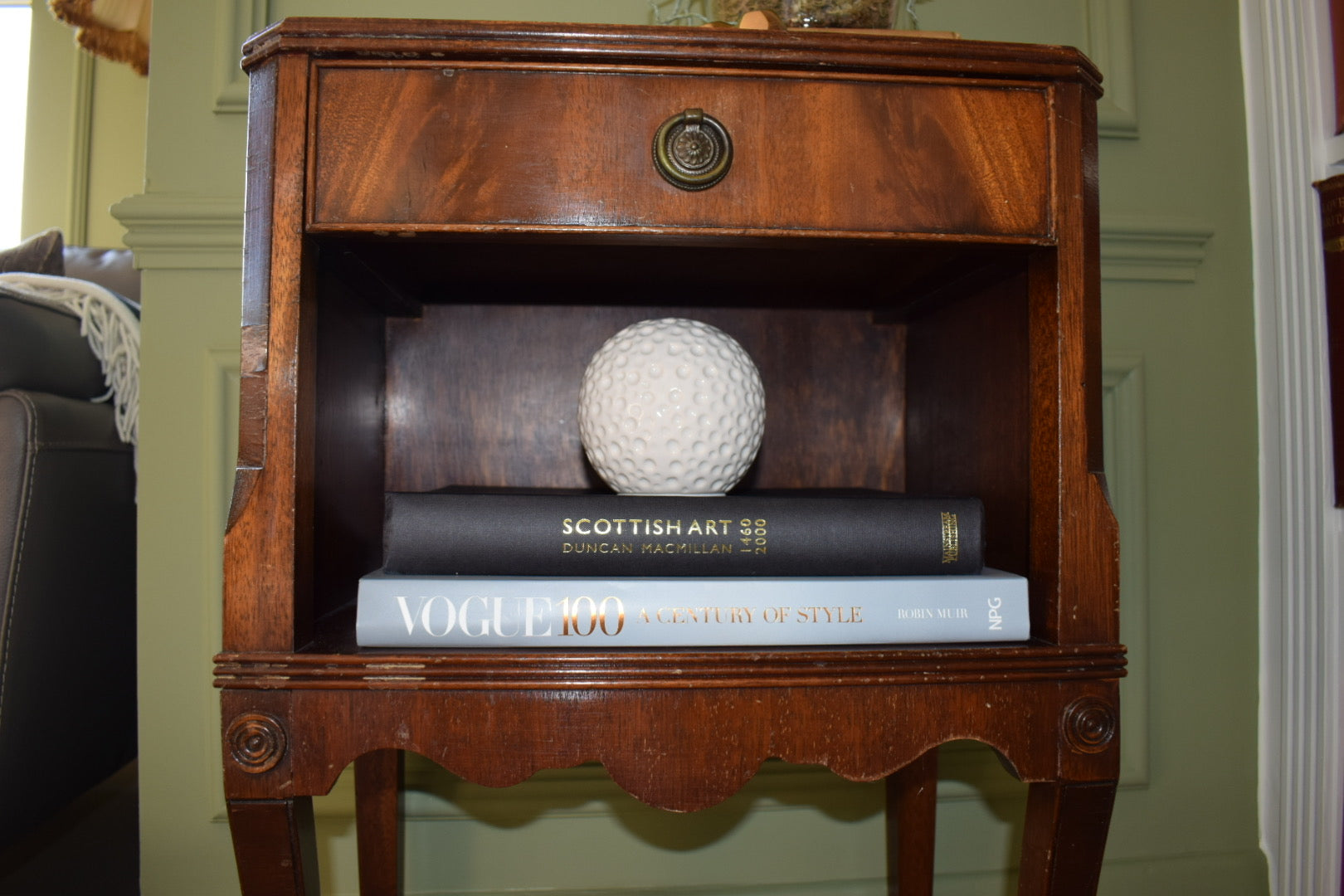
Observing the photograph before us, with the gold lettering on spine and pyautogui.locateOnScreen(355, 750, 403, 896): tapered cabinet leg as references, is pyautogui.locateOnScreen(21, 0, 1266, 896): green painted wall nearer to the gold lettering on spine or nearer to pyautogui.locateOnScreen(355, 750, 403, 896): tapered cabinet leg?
pyautogui.locateOnScreen(355, 750, 403, 896): tapered cabinet leg

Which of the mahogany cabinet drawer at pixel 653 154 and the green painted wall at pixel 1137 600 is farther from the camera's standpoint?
the green painted wall at pixel 1137 600

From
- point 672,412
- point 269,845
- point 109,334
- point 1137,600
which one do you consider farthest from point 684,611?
point 109,334

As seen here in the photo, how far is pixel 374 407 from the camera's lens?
1.99 ft

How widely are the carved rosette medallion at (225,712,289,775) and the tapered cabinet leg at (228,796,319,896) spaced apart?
19mm

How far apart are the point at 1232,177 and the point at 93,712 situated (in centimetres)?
138

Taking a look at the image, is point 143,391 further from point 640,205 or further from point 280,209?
point 640,205

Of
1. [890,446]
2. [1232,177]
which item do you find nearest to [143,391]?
[890,446]

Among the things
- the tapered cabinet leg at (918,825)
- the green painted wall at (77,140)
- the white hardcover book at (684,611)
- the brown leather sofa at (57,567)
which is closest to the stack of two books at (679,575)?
the white hardcover book at (684,611)

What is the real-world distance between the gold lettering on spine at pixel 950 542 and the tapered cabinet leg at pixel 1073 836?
0.43 feet

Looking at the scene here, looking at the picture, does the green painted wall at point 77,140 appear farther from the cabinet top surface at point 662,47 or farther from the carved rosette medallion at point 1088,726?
the carved rosette medallion at point 1088,726

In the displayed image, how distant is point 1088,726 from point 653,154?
38 cm

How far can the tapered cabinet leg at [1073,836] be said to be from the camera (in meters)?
0.40

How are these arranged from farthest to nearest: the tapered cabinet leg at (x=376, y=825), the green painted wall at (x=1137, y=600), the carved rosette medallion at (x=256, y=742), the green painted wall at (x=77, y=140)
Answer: the green painted wall at (x=77, y=140), the green painted wall at (x=1137, y=600), the tapered cabinet leg at (x=376, y=825), the carved rosette medallion at (x=256, y=742)

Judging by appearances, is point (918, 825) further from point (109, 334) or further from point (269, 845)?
point (109, 334)
